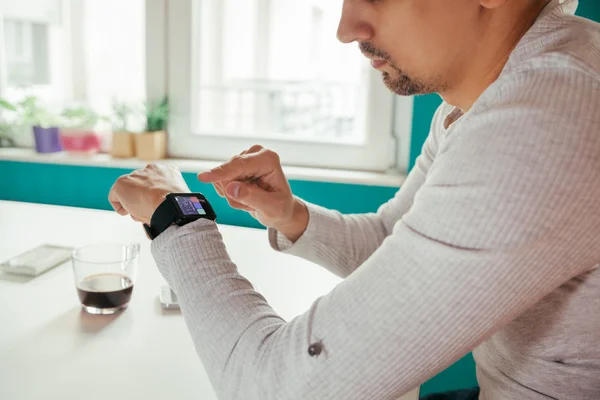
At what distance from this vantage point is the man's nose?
80 centimetres

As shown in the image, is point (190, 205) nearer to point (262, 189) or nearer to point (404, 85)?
point (262, 189)

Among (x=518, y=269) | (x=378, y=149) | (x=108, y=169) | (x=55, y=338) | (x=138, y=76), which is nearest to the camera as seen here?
(x=518, y=269)

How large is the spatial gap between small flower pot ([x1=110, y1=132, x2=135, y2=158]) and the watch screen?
4.50ft

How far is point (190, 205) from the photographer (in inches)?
31.9

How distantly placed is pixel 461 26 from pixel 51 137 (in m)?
1.86

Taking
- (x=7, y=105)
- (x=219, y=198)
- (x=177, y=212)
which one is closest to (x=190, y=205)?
(x=177, y=212)

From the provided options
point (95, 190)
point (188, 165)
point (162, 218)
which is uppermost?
point (162, 218)

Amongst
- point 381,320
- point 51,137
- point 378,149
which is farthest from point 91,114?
point 381,320

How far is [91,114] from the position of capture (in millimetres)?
2186

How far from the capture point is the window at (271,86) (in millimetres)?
1984

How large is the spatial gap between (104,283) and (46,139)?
1.42m

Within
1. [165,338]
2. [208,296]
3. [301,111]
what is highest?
[301,111]

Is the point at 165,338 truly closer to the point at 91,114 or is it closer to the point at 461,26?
the point at 461,26

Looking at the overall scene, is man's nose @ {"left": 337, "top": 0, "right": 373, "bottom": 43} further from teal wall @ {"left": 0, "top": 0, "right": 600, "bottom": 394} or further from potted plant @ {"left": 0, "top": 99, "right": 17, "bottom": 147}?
potted plant @ {"left": 0, "top": 99, "right": 17, "bottom": 147}
